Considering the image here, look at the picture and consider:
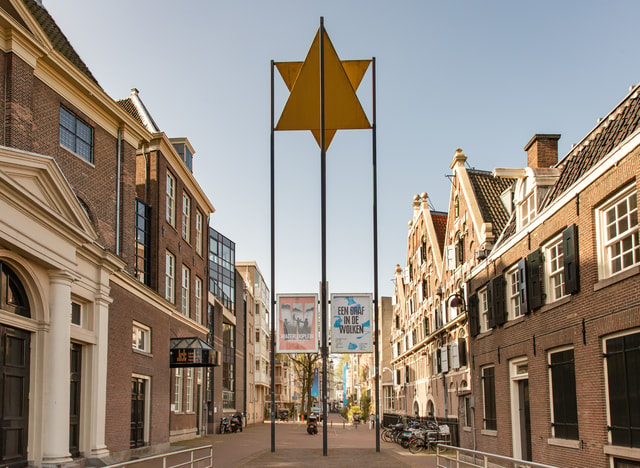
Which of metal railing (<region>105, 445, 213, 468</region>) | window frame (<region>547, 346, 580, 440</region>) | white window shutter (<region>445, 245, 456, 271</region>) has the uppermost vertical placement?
white window shutter (<region>445, 245, 456, 271</region>)

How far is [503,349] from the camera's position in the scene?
22125 mm

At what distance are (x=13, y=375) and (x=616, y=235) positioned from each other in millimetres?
12388

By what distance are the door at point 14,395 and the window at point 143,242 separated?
1152 centimetres

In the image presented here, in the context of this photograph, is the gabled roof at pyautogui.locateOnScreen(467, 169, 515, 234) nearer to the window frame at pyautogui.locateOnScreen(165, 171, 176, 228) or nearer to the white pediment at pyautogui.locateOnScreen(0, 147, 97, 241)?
the window frame at pyautogui.locateOnScreen(165, 171, 176, 228)

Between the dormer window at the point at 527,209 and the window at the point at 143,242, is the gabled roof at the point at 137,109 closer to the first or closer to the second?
the window at the point at 143,242

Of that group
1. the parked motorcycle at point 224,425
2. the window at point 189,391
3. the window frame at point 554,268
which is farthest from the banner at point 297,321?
the parked motorcycle at point 224,425

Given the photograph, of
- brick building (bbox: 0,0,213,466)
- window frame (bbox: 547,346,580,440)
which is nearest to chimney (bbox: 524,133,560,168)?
window frame (bbox: 547,346,580,440)

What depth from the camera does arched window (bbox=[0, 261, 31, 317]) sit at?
14.4 metres

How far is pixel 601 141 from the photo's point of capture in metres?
16.6

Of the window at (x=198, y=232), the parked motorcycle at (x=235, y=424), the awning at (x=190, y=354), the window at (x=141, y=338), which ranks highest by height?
the window at (x=198, y=232)

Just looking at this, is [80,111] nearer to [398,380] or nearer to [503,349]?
[503,349]

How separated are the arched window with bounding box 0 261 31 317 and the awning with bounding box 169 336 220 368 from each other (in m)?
13.2

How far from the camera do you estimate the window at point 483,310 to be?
24625mm

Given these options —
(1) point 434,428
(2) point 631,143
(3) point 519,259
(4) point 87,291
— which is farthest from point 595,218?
(1) point 434,428
